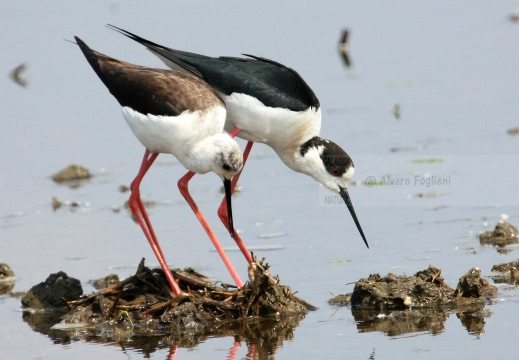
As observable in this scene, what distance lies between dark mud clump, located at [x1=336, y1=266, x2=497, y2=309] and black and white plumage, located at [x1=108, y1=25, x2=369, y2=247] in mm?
925

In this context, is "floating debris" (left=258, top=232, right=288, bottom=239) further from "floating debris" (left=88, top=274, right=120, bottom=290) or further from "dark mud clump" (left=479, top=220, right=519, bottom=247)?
"dark mud clump" (left=479, top=220, right=519, bottom=247)

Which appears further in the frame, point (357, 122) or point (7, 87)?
point (7, 87)

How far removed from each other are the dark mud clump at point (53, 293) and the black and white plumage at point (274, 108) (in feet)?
5.51

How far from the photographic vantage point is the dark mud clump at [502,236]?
8039 mm

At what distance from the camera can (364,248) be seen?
818cm

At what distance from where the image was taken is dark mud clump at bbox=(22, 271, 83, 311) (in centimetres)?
743

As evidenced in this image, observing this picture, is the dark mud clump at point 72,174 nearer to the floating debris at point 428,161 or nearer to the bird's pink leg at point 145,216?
the bird's pink leg at point 145,216

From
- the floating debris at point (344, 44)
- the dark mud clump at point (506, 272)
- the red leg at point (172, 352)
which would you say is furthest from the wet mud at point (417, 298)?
the floating debris at point (344, 44)

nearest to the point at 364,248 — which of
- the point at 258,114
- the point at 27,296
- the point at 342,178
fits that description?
the point at 342,178

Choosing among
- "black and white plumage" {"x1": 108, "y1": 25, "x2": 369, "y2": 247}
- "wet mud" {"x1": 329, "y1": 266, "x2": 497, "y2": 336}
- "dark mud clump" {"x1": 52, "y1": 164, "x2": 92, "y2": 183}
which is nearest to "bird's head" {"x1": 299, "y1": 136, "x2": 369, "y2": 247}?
"black and white plumage" {"x1": 108, "y1": 25, "x2": 369, "y2": 247}

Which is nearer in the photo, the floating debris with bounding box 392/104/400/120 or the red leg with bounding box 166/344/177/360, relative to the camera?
the red leg with bounding box 166/344/177/360

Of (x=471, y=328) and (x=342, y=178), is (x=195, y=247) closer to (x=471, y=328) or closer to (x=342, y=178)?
(x=342, y=178)

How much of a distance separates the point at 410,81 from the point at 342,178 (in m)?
4.69

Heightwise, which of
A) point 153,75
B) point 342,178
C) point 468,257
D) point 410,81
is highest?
point 410,81
